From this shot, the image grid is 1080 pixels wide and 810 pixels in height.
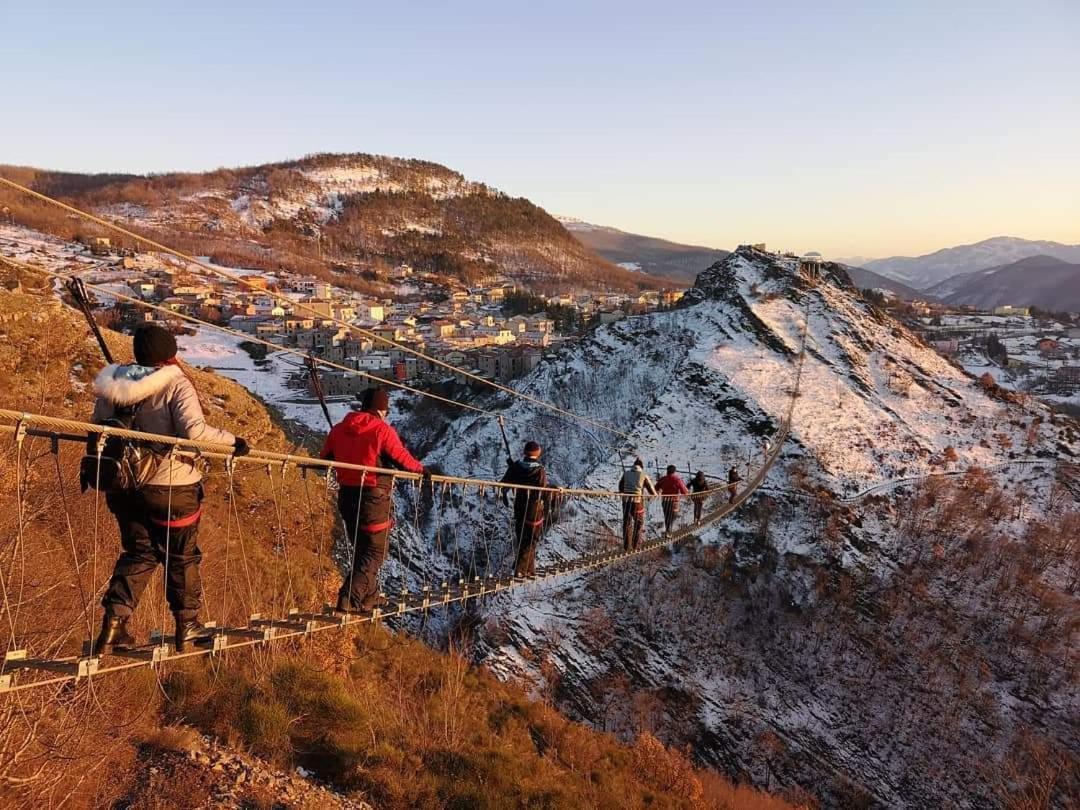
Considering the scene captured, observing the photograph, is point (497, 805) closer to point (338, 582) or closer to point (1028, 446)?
point (338, 582)

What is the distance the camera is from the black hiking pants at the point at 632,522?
11.7m

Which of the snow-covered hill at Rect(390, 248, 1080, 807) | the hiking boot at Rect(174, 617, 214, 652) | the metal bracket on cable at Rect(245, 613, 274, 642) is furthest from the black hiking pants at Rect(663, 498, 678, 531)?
the hiking boot at Rect(174, 617, 214, 652)

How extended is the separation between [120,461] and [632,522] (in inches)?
394

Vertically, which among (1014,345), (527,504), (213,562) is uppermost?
(1014,345)

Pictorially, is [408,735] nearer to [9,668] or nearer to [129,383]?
[9,668]

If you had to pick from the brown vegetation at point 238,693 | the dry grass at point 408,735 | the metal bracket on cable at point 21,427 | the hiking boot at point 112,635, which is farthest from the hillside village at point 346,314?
the metal bracket on cable at point 21,427

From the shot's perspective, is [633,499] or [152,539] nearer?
[152,539]

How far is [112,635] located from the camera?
12.2 ft

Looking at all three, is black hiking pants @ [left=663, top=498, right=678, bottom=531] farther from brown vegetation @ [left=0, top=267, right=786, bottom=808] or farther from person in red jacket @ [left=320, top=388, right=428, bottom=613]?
person in red jacket @ [left=320, top=388, right=428, bottom=613]

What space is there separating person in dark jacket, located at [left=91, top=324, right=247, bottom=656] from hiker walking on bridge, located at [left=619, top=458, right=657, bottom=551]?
25.9 feet

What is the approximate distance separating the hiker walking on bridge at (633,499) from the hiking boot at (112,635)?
8030 millimetres

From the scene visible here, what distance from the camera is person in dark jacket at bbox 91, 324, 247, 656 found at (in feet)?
11.2

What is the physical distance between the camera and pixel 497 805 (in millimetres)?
7238

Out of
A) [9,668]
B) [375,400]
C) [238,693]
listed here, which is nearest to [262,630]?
[9,668]
